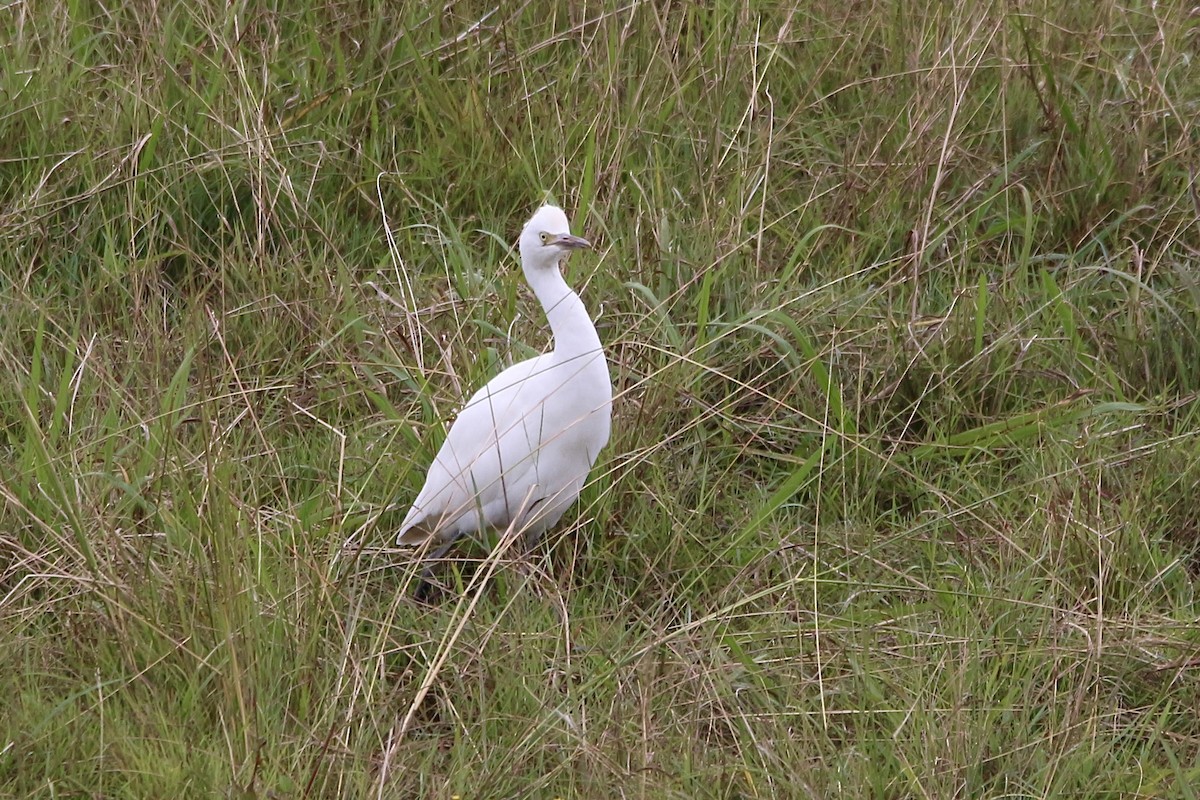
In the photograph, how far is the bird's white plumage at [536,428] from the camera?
3.15 meters

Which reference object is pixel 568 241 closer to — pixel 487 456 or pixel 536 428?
pixel 536 428

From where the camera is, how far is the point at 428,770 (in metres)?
2.59

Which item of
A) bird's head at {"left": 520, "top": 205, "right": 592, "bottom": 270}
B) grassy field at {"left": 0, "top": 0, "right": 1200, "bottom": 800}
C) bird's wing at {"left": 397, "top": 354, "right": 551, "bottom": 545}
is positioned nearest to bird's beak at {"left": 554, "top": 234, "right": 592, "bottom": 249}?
bird's head at {"left": 520, "top": 205, "right": 592, "bottom": 270}

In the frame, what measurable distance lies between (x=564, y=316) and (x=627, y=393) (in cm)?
38

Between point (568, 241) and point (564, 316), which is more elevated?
point (568, 241)

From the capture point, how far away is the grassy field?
2605 millimetres

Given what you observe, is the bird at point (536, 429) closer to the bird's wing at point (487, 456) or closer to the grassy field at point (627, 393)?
the bird's wing at point (487, 456)

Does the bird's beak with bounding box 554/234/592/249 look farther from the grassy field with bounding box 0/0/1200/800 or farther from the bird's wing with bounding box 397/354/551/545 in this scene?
the grassy field with bounding box 0/0/1200/800

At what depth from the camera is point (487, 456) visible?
11.0 feet

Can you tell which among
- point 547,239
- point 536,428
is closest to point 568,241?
point 547,239

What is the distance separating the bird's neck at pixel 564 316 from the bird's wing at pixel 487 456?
103 millimetres

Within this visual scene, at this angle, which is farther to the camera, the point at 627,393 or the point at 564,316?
the point at 627,393

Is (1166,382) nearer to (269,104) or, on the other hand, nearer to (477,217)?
(477,217)

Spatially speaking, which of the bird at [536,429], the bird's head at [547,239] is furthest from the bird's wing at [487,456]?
the bird's head at [547,239]
